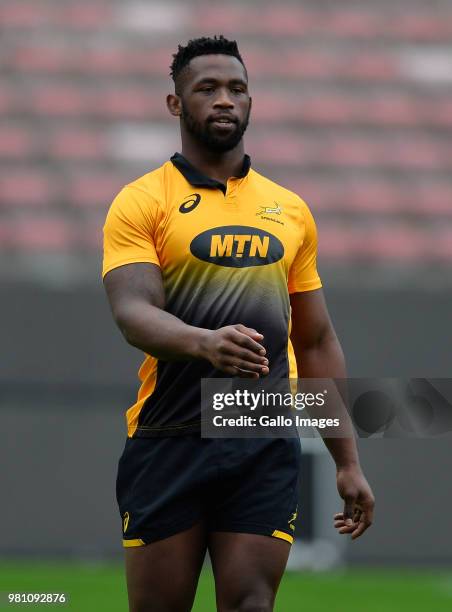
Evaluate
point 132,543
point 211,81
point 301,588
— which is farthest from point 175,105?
point 301,588

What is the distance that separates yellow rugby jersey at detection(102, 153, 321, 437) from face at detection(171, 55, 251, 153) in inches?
5.7

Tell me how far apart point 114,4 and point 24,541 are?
601cm

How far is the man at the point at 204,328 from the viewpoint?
4.36 metres

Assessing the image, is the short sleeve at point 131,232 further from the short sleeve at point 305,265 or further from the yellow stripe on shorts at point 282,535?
the yellow stripe on shorts at point 282,535

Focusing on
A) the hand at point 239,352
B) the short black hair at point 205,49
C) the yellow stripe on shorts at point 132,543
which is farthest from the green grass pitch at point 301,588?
the hand at point 239,352

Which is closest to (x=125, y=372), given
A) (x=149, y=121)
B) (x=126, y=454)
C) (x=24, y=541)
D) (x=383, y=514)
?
(x=24, y=541)

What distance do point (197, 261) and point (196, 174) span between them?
1.08 feet

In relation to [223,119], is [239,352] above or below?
below

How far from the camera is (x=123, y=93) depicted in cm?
1327

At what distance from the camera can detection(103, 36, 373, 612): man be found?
14.3 ft

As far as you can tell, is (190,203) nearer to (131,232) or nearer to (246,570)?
(131,232)

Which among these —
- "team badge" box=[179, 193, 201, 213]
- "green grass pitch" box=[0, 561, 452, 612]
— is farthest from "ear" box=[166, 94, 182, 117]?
"green grass pitch" box=[0, 561, 452, 612]

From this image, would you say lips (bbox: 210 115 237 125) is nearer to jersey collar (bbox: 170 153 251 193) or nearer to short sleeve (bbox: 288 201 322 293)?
jersey collar (bbox: 170 153 251 193)

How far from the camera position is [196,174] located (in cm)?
456
